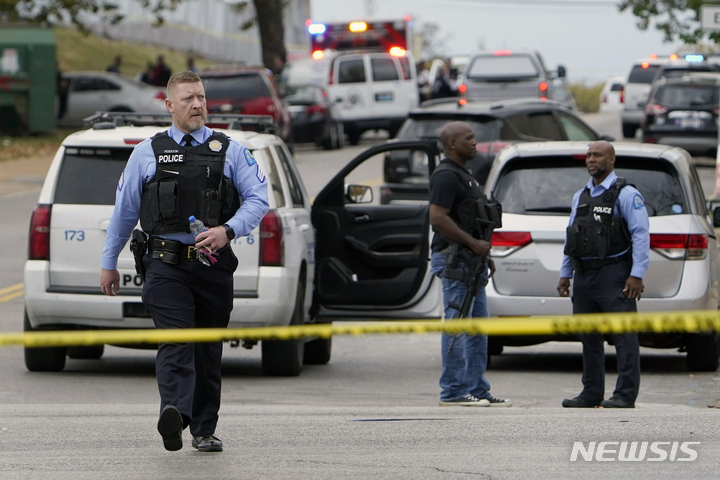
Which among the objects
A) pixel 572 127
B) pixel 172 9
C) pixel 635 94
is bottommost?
pixel 635 94

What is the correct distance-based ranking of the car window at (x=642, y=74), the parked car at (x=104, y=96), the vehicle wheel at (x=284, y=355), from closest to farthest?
the vehicle wheel at (x=284, y=355), the parked car at (x=104, y=96), the car window at (x=642, y=74)

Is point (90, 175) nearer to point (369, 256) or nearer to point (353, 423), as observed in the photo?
point (369, 256)

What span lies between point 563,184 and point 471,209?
1.75m

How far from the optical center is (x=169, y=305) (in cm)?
559

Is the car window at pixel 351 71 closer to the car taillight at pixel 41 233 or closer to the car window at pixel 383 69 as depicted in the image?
the car window at pixel 383 69

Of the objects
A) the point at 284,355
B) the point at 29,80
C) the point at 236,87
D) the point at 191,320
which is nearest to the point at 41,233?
the point at 284,355

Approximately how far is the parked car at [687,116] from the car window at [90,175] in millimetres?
17392

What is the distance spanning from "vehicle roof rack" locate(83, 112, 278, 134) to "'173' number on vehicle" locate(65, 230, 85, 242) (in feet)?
2.75

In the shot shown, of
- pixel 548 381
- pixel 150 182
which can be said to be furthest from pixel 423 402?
pixel 150 182

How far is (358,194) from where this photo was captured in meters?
9.31

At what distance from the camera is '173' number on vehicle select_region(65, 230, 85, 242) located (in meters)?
8.46

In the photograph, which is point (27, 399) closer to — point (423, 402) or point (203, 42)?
point (423, 402)

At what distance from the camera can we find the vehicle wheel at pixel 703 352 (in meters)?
8.95

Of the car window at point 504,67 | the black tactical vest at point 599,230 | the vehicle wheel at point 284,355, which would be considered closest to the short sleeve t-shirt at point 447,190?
the black tactical vest at point 599,230
